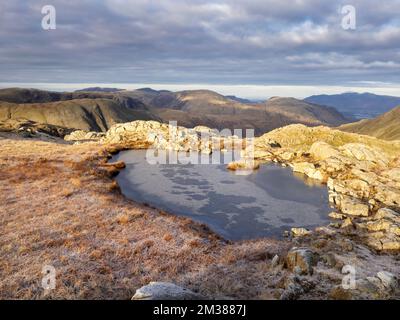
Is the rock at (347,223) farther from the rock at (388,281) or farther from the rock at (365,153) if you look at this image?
the rock at (365,153)

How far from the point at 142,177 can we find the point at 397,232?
4244 cm

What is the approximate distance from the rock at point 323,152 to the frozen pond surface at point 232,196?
32.8 ft

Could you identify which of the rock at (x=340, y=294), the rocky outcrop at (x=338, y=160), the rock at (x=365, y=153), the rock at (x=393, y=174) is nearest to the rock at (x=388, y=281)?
the rock at (x=340, y=294)

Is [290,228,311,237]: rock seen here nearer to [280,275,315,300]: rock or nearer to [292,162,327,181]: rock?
[280,275,315,300]: rock

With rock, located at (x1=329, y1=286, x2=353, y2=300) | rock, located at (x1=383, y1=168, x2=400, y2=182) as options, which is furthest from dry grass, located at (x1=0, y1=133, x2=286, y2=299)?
rock, located at (x1=383, y1=168, x2=400, y2=182)

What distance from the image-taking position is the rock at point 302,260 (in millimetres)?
23094

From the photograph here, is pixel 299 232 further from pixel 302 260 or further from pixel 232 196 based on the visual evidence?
pixel 232 196

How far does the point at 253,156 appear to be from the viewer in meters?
84.5

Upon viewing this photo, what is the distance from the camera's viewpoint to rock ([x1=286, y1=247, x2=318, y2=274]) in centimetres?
2309

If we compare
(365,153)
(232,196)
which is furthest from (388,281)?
(365,153)

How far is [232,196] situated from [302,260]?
2851cm

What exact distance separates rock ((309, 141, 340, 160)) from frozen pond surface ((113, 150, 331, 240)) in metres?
10.0

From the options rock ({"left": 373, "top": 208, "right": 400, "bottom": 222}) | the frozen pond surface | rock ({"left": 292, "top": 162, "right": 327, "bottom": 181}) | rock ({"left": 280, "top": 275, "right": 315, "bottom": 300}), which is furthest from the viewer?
rock ({"left": 292, "top": 162, "right": 327, "bottom": 181})
